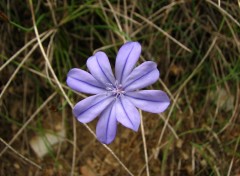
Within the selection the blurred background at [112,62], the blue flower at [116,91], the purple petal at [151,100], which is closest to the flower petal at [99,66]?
the blue flower at [116,91]

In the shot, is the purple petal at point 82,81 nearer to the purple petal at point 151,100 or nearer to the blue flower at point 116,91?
the blue flower at point 116,91

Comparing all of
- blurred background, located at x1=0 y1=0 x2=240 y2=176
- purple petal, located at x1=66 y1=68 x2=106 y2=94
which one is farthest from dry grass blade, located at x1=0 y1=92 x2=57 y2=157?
purple petal, located at x1=66 y1=68 x2=106 y2=94

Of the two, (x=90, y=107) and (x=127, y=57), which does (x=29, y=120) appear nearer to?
(x=90, y=107)

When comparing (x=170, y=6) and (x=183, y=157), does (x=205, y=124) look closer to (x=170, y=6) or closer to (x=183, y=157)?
(x=183, y=157)

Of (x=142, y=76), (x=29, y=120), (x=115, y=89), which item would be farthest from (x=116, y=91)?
(x=29, y=120)

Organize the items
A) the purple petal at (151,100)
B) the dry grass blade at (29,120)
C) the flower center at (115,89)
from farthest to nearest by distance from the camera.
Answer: the dry grass blade at (29,120), the flower center at (115,89), the purple petal at (151,100)

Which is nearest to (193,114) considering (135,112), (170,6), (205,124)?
Result: (205,124)
